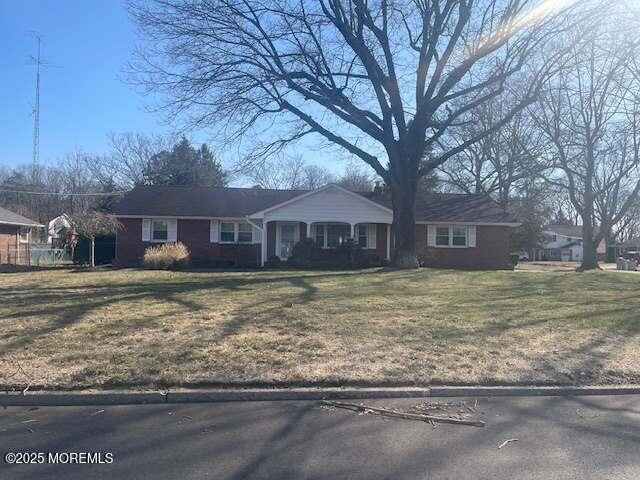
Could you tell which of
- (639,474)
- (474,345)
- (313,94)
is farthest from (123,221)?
(639,474)

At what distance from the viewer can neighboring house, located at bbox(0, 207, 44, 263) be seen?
33.7 meters

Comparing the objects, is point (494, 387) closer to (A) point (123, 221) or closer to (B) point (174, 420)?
(B) point (174, 420)

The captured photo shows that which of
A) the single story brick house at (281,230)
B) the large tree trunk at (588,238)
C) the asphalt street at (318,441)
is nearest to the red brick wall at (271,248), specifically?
the single story brick house at (281,230)

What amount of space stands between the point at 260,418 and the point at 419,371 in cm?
235

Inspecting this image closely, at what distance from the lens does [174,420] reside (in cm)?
575

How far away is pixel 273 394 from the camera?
21.3 ft

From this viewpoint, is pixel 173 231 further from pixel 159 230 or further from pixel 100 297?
pixel 100 297

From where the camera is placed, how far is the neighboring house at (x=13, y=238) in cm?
3372

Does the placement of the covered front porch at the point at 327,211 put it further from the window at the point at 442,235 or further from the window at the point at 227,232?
the window at the point at 442,235

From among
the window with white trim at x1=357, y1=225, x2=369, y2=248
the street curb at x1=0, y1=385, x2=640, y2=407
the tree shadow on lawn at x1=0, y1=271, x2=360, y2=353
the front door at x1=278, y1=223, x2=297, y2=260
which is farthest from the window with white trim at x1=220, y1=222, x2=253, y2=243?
the street curb at x1=0, y1=385, x2=640, y2=407

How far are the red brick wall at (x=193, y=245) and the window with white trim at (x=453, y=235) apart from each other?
1025 centimetres

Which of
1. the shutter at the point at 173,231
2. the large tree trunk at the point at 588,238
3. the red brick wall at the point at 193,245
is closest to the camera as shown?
the red brick wall at the point at 193,245

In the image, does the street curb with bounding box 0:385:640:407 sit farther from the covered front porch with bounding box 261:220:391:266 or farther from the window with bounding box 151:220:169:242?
the window with bounding box 151:220:169:242

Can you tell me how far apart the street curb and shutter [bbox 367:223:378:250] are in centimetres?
2478
